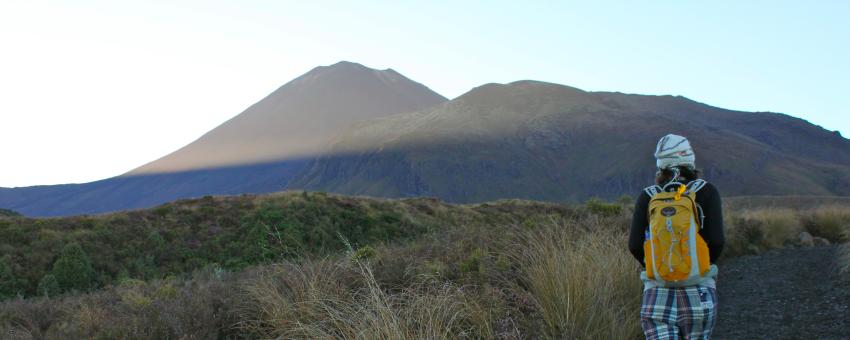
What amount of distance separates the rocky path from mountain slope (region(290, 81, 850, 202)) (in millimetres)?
105512

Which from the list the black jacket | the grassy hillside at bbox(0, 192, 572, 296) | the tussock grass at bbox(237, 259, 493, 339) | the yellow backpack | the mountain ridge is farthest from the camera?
the mountain ridge

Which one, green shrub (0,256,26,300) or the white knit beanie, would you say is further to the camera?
green shrub (0,256,26,300)

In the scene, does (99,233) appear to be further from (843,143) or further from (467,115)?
(843,143)

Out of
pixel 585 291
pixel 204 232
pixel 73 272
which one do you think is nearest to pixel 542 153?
pixel 204 232

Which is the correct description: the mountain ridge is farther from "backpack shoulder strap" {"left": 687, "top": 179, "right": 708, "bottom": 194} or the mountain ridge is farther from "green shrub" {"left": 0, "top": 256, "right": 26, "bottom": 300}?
"backpack shoulder strap" {"left": 687, "top": 179, "right": 708, "bottom": 194}

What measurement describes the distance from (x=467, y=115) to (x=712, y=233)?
164 metres

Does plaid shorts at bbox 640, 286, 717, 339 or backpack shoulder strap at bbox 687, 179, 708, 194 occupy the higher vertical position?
backpack shoulder strap at bbox 687, 179, 708, 194

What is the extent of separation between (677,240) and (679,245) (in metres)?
0.03

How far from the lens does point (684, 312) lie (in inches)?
126

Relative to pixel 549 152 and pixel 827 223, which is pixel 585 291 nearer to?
pixel 827 223

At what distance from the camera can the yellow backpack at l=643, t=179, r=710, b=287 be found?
3.12 metres

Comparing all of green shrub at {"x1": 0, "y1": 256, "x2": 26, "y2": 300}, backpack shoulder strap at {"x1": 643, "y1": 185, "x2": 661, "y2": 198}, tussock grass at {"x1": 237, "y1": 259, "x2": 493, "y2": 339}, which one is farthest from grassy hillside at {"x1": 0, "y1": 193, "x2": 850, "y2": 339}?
green shrub at {"x1": 0, "y1": 256, "x2": 26, "y2": 300}

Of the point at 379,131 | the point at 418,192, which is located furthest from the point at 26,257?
the point at 379,131

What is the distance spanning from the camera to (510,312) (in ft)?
16.1
